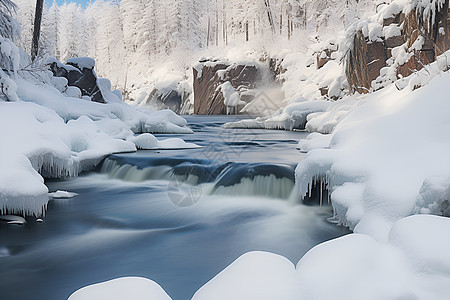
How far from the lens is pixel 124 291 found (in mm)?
1549

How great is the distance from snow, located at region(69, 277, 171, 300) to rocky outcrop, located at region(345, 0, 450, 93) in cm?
797

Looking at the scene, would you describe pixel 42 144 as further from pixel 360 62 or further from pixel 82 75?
pixel 360 62

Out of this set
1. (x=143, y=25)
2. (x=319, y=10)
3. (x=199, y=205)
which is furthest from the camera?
(x=143, y=25)

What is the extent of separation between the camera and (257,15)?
36500 mm

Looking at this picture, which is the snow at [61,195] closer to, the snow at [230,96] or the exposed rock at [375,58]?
the exposed rock at [375,58]

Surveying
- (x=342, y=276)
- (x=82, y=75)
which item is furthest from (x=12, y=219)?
(x=82, y=75)

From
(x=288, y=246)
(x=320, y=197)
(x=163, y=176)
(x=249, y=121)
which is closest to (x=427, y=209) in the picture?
(x=288, y=246)

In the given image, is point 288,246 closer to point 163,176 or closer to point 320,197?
point 320,197

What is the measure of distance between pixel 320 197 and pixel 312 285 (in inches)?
121

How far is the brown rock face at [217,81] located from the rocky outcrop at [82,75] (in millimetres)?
13390

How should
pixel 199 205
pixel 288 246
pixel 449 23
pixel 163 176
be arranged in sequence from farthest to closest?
pixel 449 23, pixel 163 176, pixel 199 205, pixel 288 246

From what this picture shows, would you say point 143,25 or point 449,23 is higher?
point 143,25

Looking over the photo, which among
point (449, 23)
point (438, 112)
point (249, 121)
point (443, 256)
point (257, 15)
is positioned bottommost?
point (249, 121)

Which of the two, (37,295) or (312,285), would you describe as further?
(37,295)
